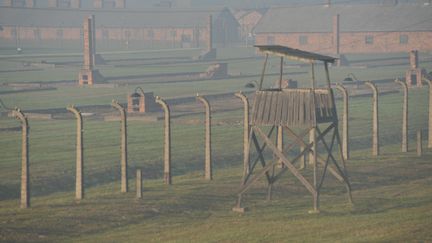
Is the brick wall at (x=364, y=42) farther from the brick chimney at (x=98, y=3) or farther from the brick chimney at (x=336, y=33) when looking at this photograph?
the brick chimney at (x=98, y=3)

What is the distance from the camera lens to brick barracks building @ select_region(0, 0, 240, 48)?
146875mm

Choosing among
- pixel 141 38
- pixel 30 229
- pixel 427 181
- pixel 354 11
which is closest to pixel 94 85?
pixel 427 181

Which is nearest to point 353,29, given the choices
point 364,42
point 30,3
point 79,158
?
point 364,42

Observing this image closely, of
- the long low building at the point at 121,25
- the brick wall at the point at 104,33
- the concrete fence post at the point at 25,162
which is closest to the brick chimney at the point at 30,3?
the long low building at the point at 121,25

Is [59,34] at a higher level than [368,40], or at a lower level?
higher

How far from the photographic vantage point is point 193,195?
25391mm

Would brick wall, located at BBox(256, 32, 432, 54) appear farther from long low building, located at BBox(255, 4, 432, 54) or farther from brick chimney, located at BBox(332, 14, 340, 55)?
brick chimney, located at BBox(332, 14, 340, 55)

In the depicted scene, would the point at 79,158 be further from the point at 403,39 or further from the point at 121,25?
the point at 121,25

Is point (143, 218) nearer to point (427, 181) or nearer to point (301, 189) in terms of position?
point (301, 189)

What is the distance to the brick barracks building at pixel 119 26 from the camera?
147 m

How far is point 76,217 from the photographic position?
878 inches

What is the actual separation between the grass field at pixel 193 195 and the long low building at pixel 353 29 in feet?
249

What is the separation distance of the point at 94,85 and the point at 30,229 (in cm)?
5233

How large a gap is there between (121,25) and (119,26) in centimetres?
43
